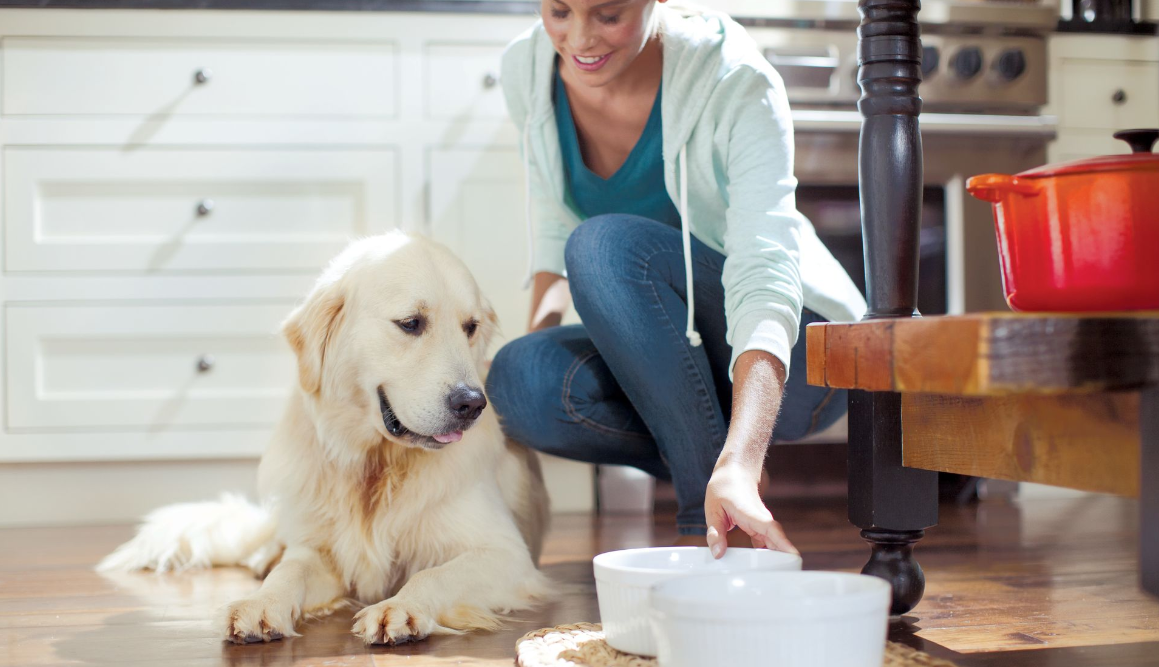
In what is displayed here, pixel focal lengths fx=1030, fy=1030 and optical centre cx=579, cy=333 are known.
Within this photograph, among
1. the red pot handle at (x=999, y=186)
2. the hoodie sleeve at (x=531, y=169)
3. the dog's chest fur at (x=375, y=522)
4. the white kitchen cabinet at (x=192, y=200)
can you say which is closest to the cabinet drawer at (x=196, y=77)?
the white kitchen cabinet at (x=192, y=200)

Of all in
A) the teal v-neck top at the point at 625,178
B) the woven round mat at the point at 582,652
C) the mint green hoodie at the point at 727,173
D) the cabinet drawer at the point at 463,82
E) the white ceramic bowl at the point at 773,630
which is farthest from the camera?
the cabinet drawer at the point at 463,82

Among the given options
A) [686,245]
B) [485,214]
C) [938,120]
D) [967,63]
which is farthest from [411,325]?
[967,63]

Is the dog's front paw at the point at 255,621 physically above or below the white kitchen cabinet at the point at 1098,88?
below

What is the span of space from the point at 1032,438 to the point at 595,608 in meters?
0.61

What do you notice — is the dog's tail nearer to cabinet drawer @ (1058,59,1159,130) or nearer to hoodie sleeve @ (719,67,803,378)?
hoodie sleeve @ (719,67,803,378)

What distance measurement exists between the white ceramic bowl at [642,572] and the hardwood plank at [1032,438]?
22 cm

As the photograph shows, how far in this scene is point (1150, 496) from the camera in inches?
29.1

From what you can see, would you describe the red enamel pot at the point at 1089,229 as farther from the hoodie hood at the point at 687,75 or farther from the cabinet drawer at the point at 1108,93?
the cabinet drawer at the point at 1108,93

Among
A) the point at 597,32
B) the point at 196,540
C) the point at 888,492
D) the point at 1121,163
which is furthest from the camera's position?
the point at 196,540

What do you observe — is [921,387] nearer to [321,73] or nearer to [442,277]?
[442,277]

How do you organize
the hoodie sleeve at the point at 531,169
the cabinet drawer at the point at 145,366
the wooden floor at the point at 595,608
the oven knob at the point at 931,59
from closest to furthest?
the wooden floor at the point at 595,608
the hoodie sleeve at the point at 531,169
the cabinet drawer at the point at 145,366
the oven knob at the point at 931,59

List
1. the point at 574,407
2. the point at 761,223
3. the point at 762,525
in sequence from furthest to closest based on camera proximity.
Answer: the point at 574,407 < the point at 761,223 < the point at 762,525

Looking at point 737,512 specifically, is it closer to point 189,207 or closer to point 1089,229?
point 1089,229

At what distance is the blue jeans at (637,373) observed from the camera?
4.81ft
